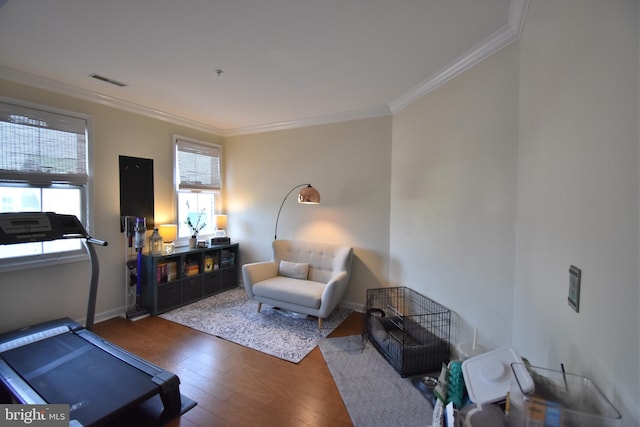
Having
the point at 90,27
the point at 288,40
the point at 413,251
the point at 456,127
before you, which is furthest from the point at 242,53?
the point at 413,251

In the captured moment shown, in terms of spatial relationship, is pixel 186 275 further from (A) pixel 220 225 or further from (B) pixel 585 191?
(B) pixel 585 191

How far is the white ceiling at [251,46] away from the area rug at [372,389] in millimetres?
2651

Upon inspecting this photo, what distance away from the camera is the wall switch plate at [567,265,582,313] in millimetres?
1014

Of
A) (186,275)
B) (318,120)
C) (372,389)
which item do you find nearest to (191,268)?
(186,275)

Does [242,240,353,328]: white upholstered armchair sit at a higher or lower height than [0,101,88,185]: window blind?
lower

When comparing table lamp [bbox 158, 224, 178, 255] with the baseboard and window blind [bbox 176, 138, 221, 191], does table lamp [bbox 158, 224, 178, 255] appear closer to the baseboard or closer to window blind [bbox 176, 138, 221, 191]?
window blind [bbox 176, 138, 221, 191]

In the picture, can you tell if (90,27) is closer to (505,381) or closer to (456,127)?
(456,127)

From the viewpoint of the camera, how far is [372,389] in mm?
2178

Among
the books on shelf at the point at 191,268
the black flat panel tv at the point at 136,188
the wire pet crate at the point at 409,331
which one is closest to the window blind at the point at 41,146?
the black flat panel tv at the point at 136,188

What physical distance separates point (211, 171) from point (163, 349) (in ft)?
9.18

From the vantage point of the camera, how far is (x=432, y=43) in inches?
82.6

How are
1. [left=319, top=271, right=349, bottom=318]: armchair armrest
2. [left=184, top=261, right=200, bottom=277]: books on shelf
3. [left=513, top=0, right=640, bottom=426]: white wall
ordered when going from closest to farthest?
[left=513, top=0, right=640, bottom=426]: white wall < [left=319, top=271, right=349, bottom=318]: armchair armrest < [left=184, top=261, right=200, bottom=277]: books on shelf

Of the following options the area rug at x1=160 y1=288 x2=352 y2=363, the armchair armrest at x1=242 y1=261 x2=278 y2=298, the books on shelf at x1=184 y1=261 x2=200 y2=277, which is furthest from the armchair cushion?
the books on shelf at x1=184 y1=261 x2=200 y2=277

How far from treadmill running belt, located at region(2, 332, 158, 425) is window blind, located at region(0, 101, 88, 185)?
161cm
